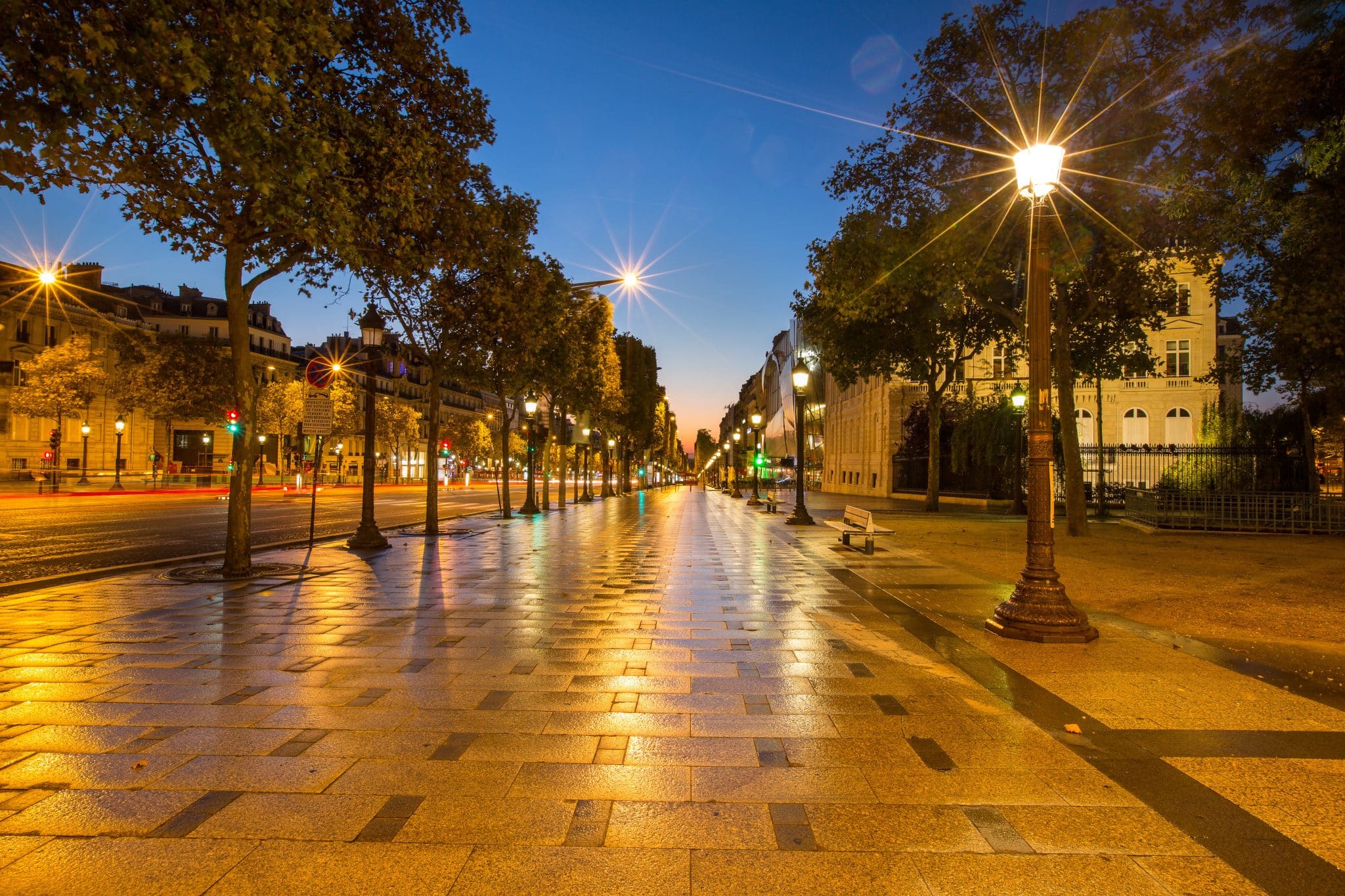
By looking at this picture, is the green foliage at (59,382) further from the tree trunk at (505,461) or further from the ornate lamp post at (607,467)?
the tree trunk at (505,461)

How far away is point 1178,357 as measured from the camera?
147 ft

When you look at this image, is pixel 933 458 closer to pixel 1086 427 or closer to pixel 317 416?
pixel 1086 427

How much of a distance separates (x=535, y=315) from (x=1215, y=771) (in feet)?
56.4

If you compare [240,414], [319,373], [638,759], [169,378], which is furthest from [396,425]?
[638,759]

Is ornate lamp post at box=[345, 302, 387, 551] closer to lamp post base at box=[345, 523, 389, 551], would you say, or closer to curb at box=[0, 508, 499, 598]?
lamp post base at box=[345, 523, 389, 551]

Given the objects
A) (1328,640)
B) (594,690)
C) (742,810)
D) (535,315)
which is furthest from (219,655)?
(535,315)

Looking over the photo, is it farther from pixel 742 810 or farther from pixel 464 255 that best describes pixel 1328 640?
pixel 464 255

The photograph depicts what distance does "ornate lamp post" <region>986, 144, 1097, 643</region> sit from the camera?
7637 mm

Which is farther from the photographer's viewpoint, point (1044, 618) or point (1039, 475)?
point (1039, 475)

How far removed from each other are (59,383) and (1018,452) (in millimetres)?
50708

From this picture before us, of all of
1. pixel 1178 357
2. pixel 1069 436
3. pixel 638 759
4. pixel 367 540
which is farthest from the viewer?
pixel 1178 357

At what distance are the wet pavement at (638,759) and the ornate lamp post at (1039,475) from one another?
0.89ft

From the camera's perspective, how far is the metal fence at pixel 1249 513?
19.2 metres

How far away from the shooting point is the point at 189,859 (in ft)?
10.7
